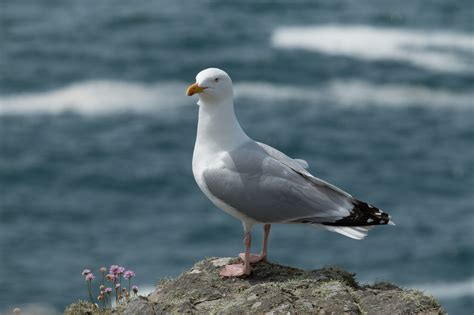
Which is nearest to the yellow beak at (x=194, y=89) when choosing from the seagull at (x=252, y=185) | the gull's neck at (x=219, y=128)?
the seagull at (x=252, y=185)

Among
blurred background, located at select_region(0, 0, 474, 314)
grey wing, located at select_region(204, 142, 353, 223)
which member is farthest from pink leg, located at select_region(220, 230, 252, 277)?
blurred background, located at select_region(0, 0, 474, 314)

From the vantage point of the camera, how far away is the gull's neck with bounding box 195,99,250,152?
1179cm

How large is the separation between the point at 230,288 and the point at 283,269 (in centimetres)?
83

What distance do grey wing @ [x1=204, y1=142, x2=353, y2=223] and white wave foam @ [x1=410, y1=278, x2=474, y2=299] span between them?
25.1m

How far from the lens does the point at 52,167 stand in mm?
44469

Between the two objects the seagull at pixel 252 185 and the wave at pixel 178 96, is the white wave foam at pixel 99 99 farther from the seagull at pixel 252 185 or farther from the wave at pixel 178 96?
the seagull at pixel 252 185

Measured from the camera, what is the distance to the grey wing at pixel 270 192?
37.4 ft

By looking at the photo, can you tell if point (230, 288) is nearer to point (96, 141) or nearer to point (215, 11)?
point (96, 141)

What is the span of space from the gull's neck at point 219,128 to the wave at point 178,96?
36.9 metres

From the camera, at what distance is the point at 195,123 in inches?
1812

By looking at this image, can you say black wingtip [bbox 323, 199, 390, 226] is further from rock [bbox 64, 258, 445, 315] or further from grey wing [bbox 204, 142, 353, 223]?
rock [bbox 64, 258, 445, 315]

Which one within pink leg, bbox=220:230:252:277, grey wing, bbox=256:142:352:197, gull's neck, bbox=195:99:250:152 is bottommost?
pink leg, bbox=220:230:252:277

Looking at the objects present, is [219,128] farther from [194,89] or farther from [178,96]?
[178,96]

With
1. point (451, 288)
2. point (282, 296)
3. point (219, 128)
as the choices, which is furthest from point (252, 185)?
point (451, 288)
